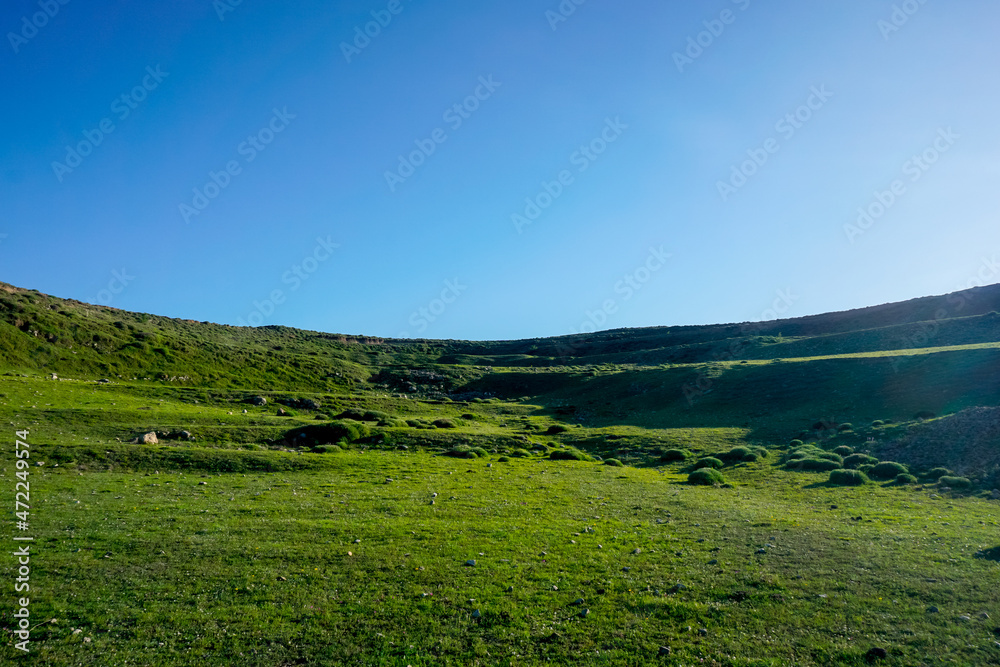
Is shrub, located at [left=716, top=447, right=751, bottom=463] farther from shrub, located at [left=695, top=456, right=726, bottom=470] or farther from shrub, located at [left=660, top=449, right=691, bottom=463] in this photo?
shrub, located at [left=695, top=456, right=726, bottom=470]

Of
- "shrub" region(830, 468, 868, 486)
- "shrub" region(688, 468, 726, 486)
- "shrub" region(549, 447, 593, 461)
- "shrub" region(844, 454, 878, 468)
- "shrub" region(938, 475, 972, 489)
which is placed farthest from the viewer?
"shrub" region(549, 447, 593, 461)

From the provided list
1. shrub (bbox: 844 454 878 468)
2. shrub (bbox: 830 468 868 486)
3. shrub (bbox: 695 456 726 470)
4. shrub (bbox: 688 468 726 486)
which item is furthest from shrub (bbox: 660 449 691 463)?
shrub (bbox: 830 468 868 486)

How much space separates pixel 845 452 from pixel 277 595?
155ft

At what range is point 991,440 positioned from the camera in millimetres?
37969

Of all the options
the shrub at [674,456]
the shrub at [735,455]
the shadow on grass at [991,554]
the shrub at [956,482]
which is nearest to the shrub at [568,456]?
the shrub at [674,456]

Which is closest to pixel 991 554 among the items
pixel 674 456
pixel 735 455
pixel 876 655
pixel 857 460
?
pixel 876 655

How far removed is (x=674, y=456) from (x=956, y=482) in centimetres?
2132

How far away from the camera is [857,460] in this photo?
41.5 m

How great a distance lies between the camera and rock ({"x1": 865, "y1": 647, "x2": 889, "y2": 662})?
475 inches

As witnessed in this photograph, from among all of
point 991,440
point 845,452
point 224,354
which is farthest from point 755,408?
point 224,354

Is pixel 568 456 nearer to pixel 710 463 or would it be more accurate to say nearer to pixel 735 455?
pixel 710 463

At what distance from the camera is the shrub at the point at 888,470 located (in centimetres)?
3716

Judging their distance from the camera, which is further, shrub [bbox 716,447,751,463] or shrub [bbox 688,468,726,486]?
shrub [bbox 716,447,751,463]

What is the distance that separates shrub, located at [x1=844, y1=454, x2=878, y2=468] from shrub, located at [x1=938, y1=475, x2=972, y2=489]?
613cm
